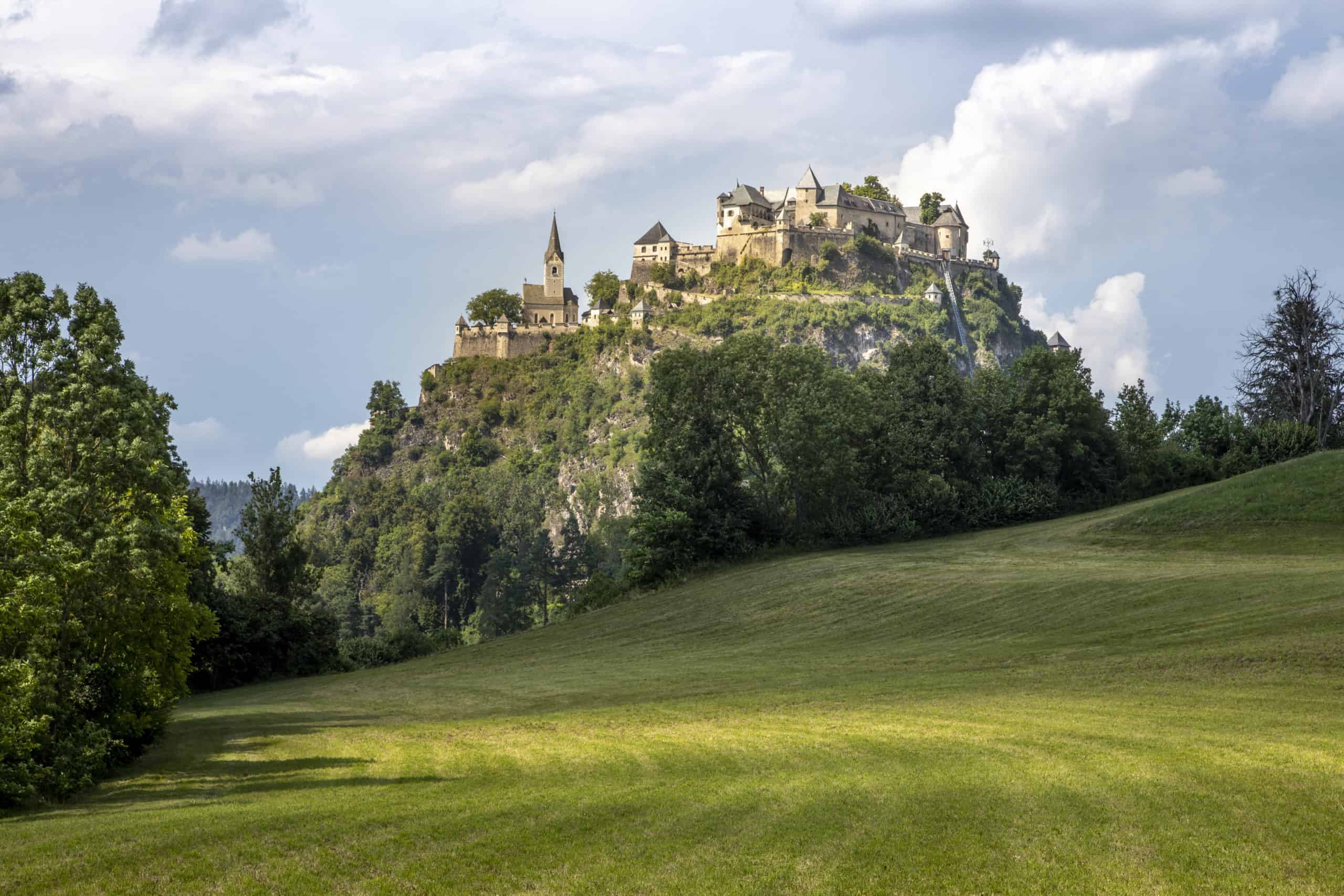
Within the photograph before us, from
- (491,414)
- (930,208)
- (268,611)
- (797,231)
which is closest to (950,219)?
(930,208)

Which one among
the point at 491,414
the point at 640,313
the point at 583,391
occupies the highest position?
the point at 640,313

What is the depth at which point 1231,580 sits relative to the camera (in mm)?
34188

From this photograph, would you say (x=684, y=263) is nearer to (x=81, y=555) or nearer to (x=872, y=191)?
(x=872, y=191)

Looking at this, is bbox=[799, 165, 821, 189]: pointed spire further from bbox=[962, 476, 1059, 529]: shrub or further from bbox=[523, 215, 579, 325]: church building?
bbox=[962, 476, 1059, 529]: shrub

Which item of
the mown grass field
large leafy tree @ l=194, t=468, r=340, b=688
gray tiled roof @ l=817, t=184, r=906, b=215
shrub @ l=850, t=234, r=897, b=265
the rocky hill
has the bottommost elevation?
the mown grass field

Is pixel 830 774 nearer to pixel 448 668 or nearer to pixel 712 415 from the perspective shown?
pixel 448 668

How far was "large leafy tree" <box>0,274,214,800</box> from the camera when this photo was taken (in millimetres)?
20969

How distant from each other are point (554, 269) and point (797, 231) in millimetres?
39426

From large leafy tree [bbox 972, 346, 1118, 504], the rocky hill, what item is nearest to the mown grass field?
large leafy tree [bbox 972, 346, 1118, 504]

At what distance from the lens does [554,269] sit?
599ft

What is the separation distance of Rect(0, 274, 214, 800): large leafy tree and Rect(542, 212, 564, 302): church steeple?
15073 cm

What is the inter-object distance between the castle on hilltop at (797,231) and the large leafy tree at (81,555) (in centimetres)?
13941

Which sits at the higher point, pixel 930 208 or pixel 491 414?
pixel 930 208

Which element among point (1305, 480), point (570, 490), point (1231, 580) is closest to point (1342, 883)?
point (1231, 580)
